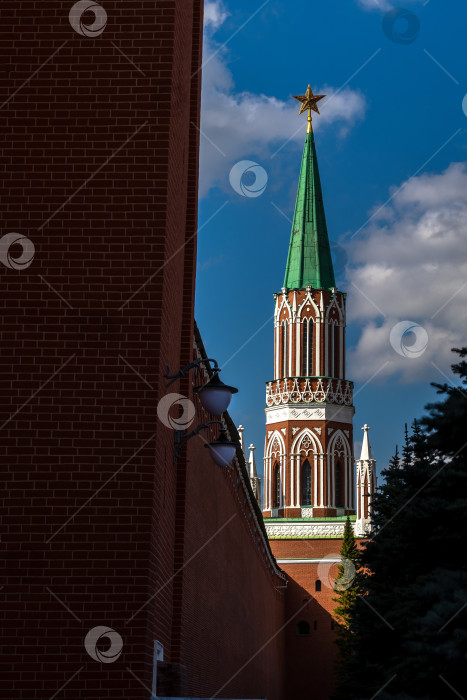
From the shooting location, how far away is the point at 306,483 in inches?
2486

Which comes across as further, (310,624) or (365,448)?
(365,448)

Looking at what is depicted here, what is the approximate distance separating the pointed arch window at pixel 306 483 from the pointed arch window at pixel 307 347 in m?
5.57

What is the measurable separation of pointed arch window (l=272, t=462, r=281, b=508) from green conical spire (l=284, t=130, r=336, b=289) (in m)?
11.4

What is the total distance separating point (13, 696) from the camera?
24.1ft

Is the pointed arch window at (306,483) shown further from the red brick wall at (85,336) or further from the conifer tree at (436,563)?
the red brick wall at (85,336)

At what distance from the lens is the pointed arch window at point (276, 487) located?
63.2 m

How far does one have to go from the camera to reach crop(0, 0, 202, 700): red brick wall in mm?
7594

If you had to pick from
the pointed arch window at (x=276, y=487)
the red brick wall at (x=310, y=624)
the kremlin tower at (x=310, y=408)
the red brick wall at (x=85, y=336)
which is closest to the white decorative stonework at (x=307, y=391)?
the kremlin tower at (x=310, y=408)

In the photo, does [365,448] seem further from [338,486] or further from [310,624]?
[310,624]

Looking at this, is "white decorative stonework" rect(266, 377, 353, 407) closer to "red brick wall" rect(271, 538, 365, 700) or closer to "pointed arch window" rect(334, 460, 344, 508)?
"pointed arch window" rect(334, 460, 344, 508)

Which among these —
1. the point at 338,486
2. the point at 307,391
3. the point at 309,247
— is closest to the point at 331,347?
the point at 307,391

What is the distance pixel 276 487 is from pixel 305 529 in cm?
523

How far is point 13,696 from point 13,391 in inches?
87.4

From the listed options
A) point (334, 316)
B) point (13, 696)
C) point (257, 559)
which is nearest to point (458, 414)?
point (13, 696)
